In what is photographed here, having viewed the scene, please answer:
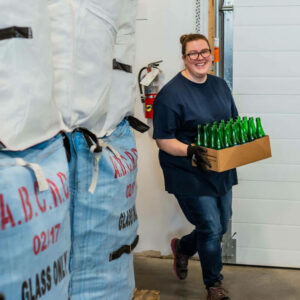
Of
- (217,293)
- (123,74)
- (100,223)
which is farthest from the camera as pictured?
(217,293)

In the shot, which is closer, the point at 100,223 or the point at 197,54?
the point at 100,223

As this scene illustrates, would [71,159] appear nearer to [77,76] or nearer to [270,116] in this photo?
[77,76]

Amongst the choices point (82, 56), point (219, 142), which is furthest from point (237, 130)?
point (82, 56)


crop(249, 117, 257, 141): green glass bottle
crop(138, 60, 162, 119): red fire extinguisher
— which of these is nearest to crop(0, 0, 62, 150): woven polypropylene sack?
crop(249, 117, 257, 141): green glass bottle

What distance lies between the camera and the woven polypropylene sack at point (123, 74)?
88.1 inches

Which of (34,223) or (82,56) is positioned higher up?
(82,56)

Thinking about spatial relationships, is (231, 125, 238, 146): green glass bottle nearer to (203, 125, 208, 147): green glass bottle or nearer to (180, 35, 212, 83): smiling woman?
(203, 125, 208, 147): green glass bottle

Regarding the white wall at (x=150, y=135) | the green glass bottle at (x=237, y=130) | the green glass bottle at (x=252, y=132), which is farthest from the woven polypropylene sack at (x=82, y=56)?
→ the white wall at (x=150, y=135)

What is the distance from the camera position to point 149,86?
352 cm

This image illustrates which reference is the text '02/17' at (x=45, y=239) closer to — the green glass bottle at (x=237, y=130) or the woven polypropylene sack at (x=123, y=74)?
the woven polypropylene sack at (x=123, y=74)

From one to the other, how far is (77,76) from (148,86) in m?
1.67

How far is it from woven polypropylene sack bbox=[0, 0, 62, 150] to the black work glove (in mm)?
1063

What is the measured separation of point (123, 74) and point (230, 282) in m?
1.81

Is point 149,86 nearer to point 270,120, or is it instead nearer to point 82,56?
point 270,120
